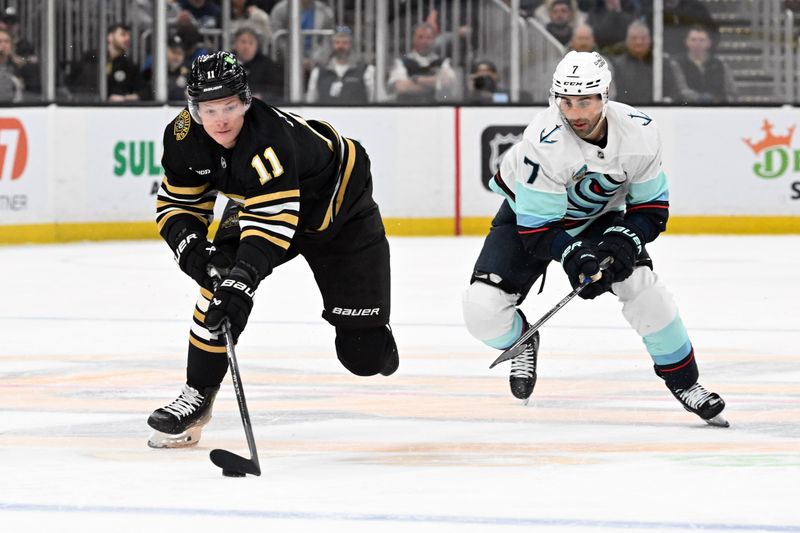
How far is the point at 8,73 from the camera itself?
10641mm

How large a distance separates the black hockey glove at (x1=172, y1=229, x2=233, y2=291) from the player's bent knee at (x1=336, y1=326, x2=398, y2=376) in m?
0.75

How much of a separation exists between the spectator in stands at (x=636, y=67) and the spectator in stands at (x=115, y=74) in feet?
11.2

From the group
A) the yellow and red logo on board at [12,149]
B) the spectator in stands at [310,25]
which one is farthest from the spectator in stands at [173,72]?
the yellow and red logo on board at [12,149]

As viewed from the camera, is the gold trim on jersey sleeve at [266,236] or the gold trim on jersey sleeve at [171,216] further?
the gold trim on jersey sleeve at [171,216]

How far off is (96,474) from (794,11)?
9.18 meters

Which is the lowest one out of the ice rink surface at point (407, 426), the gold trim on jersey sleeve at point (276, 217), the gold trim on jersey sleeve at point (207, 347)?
the ice rink surface at point (407, 426)

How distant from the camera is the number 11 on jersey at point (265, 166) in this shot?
11.9 ft

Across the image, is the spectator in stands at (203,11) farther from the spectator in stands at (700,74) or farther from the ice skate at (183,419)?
the ice skate at (183,419)

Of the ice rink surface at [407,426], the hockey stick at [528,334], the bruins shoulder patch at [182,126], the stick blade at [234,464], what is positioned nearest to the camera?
the ice rink surface at [407,426]

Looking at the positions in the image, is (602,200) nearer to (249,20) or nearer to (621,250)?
(621,250)

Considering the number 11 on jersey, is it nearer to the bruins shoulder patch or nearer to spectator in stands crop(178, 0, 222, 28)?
the bruins shoulder patch

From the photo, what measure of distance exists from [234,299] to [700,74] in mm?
8571

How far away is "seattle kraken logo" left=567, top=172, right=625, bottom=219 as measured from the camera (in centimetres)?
424

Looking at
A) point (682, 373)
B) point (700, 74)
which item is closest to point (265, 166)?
point (682, 373)
